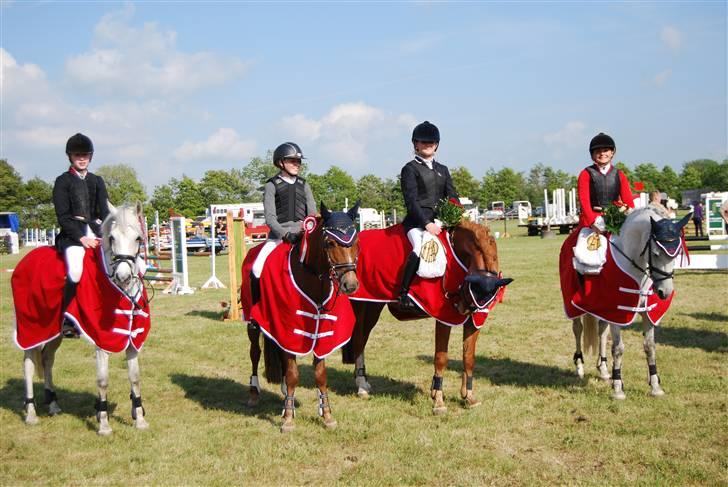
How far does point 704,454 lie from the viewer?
536cm

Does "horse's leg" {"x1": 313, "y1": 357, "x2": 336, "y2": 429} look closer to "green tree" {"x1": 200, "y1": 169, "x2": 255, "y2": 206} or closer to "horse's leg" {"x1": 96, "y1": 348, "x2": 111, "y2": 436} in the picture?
"horse's leg" {"x1": 96, "y1": 348, "x2": 111, "y2": 436}

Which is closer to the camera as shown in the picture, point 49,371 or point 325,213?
point 325,213

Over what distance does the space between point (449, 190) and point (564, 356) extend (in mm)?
3704

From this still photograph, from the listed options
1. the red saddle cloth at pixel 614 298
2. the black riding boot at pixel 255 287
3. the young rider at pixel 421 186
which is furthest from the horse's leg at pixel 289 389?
the red saddle cloth at pixel 614 298

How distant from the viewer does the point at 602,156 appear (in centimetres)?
764

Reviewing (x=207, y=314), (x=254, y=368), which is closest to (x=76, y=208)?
(x=254, y=368)

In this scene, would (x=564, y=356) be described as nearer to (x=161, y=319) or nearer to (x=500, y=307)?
(x=500, y=307)

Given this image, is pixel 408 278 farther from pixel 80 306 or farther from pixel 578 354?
pixel 80 306

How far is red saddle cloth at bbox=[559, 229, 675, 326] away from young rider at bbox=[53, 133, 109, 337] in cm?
565

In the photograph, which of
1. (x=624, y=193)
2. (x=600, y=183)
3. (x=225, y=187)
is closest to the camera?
(x=600, y=183)

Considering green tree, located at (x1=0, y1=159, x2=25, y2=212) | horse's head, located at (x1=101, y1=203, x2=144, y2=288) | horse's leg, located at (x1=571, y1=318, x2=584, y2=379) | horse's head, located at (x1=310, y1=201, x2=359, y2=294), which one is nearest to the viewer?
horse's head, located at (x1=310, y1=201, x2=359, y2=294)

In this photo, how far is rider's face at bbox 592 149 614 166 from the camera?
301 inches

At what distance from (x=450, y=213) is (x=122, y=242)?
350 centimetres

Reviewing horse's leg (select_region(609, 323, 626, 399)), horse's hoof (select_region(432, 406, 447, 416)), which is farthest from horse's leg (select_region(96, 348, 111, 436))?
horse's leg (select_region(609, 323, 626, 399))
